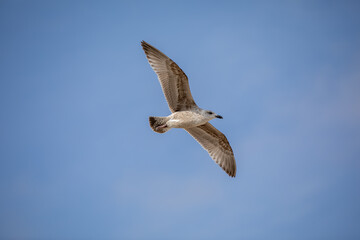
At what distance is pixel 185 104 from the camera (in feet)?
31.2

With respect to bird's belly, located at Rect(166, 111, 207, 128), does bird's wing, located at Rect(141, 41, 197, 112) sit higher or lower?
higher

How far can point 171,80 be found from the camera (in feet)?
30.5

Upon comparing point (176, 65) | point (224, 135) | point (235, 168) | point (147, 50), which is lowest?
point (235, 168)

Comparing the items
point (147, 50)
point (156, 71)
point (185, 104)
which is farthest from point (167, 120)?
point (147, 50)

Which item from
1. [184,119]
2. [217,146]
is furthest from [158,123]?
[217,146]

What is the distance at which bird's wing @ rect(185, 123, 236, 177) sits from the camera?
416 inches

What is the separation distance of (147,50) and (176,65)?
92 centimetres

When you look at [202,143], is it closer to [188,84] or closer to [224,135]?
[224,135]

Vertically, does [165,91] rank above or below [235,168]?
above

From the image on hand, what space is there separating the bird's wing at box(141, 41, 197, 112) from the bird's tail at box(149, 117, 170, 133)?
0.36m

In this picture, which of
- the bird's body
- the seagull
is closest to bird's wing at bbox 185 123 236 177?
the seagull

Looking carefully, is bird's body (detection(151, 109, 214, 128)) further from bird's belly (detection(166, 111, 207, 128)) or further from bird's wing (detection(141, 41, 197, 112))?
bird's wing (detection(141, 41, 197, 112))

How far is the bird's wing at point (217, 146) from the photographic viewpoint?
10.6m

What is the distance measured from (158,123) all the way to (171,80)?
1.11m
